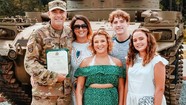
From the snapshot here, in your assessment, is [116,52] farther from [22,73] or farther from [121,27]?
[22,73]

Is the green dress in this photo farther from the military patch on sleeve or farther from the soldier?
the military patch on sleeve

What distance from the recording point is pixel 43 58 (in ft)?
14.0

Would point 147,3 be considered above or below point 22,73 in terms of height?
above

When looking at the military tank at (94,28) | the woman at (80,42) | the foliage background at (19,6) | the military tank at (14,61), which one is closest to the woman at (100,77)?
the woman at (80,42)

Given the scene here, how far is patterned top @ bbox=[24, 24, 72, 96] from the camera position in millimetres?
4121

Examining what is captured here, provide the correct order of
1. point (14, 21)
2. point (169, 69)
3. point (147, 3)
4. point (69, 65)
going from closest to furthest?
1. point (69, 65)
2. point (169, 69)
3. point (14, 21)
4. point (147, 3)

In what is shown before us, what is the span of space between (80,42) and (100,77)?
541 millimetres

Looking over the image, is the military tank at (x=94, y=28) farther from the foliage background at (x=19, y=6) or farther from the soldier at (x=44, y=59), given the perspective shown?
the foliage background at (x=19, y=6)

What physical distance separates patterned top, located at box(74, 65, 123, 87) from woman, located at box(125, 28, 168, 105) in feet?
0.48

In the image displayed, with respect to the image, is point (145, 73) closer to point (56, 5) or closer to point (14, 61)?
point (56, 5)

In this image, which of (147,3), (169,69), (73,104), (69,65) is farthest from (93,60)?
(147,3)

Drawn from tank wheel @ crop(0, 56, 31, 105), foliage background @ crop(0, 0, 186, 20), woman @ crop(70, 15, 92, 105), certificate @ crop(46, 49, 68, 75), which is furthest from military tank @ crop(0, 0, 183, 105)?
foliage background @ crop(0, 0, 186, 20)

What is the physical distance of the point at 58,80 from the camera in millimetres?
4148

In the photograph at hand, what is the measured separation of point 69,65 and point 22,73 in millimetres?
2413
